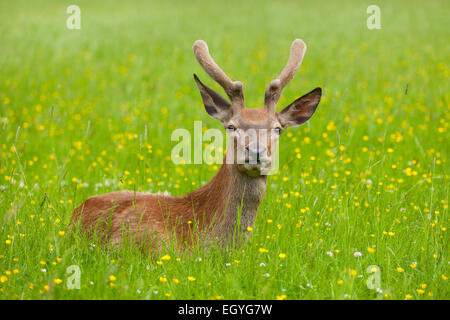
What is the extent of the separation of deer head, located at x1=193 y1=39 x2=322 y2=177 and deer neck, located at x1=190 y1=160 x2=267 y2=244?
10cm

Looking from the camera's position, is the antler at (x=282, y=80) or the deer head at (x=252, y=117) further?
Result: the antler at (x=282, y=80)

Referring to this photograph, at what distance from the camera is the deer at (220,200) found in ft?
15.7

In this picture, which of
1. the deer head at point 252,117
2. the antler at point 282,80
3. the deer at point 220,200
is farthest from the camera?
the antler at point 282,80

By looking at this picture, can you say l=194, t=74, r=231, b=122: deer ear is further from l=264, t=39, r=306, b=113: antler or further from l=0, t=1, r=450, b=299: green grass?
l=0, t=1, r=450, b=299: green grass

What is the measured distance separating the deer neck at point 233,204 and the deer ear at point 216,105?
42 cm

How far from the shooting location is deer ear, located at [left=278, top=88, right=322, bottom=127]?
17.1 ft

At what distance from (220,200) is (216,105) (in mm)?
777

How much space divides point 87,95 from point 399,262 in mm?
7358

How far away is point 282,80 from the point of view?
203 inches

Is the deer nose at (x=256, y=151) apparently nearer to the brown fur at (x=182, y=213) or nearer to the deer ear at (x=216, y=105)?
the brown fur at (x=182, y=213)

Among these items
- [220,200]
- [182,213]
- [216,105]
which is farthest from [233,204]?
[216,105]

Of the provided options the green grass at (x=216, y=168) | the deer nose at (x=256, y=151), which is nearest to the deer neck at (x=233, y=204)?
the green grass at (x=216, y=168)

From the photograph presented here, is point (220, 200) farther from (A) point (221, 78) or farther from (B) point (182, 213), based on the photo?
(A) point (221, 78)

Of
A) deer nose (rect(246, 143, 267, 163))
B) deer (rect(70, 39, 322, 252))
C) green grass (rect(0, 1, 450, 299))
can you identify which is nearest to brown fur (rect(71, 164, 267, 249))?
deer (rect(70, 39, 322, 252))
